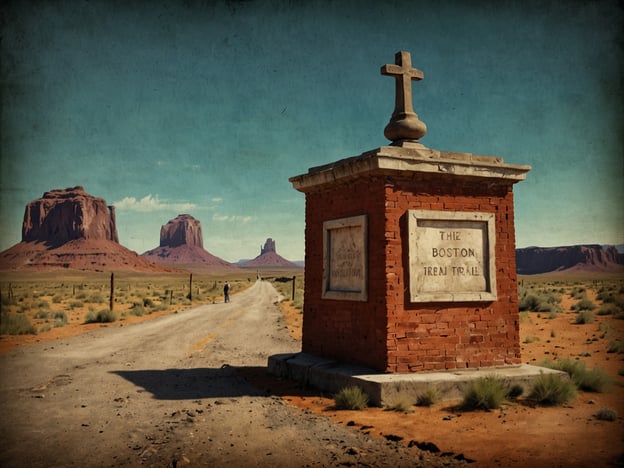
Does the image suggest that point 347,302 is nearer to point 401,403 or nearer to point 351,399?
point 351,399

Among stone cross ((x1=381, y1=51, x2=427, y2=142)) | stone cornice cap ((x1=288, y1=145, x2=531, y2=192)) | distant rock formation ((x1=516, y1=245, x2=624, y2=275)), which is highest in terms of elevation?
distant rock formation ((x1=516, y1=245, x2=624, y2=275))

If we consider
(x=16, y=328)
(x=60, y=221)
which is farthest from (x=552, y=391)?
(x=60, y=221)

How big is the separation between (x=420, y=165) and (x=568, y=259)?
6548 inches

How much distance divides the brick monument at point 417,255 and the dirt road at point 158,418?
5.85 feet

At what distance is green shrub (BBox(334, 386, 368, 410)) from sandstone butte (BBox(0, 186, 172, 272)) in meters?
142

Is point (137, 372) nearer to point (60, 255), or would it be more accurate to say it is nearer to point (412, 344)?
point (412, 344)

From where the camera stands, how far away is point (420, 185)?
24.2 feet

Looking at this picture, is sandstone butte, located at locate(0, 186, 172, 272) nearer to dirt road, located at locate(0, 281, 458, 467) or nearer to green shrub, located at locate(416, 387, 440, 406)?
dirt road, located at locate(0, 281, 458, 467)

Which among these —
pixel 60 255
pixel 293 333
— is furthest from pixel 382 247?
pixel 60 255

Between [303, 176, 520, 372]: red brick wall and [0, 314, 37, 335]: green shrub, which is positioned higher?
[303, 176, 520, 372]: red brick wall

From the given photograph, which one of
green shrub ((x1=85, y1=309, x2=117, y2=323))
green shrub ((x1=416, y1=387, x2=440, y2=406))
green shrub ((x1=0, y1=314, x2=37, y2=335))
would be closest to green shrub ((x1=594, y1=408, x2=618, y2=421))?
green shrub ((x1=416, y1=387, x2=440, y2=406))

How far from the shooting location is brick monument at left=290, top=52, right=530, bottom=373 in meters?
7.10

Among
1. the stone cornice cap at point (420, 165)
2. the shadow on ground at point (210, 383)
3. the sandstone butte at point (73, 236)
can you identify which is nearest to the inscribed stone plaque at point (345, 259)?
the stone cornice cap at point (420, 165)

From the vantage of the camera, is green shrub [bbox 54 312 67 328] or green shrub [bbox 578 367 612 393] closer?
green shrub [bbox 578 367 612 393]
